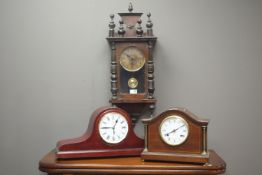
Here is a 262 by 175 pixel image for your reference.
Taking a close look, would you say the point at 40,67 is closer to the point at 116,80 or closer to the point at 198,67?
the point at 116,80

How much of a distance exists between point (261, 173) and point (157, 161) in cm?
65

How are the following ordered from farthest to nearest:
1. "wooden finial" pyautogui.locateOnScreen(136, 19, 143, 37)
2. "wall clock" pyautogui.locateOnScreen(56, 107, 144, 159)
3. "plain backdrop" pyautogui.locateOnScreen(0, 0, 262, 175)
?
"plain backdrop" pyautogui.locateOnScreen(0, 0, 262, 175)
"wooden finial" pyautogui.locateOnScreen(136, 19, 143, 37)
"wall clock" pyautogui.locateOnScreen(56, 107, 144, 159)

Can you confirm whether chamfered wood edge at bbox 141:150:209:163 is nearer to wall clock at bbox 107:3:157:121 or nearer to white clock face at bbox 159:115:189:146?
white clock face at bbox 159:115:189:146

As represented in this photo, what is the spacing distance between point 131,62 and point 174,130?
43 centimetres

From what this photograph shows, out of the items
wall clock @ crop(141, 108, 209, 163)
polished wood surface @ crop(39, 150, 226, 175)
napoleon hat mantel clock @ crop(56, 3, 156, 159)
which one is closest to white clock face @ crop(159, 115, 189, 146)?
wall clock @ crop(141, 108, 209, 163)

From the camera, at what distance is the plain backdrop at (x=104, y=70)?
80.2 inches

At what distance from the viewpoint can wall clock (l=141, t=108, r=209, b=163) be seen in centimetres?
169

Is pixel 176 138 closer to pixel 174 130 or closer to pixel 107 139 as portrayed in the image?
pixel 174 130

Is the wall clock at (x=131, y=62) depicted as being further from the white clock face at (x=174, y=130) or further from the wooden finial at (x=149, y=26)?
the white clock face at (x=174, y=130)

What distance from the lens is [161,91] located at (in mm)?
2047

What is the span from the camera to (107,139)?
70.4 inches

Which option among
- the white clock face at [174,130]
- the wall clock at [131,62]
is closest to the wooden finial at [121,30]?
the wall clock at [131,62]

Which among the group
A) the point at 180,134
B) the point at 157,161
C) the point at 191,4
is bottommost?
the point at 157,161

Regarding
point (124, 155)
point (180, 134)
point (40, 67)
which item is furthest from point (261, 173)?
point (40, 67)
